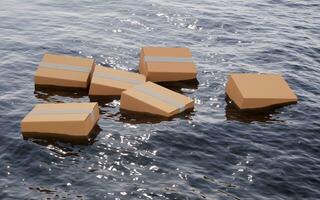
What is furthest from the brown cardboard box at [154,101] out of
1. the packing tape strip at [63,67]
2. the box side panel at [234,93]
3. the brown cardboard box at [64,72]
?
the packing tape strip at [63,67]

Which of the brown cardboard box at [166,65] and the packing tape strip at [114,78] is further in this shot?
the brown cardboard box at [166,65]

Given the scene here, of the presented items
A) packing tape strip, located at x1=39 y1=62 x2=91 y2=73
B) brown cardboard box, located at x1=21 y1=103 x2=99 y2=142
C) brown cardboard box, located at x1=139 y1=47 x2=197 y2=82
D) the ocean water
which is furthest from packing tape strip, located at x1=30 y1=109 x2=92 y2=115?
brown cardboard box, located at x1=139 y1=47 x2=197 y2=82

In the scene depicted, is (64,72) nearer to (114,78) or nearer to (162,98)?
(114,78)

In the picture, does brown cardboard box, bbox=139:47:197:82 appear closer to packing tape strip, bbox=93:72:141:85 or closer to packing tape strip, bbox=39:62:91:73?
packing tape strip, bbox=93:72:141:85

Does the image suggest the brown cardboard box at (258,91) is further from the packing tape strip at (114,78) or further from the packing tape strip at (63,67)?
the packing tape strip at (63,67)

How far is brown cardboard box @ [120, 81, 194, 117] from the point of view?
408 inches

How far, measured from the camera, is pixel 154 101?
1054 centimetres

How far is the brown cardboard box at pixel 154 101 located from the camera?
34.0 ft

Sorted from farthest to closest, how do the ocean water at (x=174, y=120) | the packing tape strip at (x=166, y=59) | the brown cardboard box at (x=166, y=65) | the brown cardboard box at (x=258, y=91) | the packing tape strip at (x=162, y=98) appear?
the packing tape strip at (x=166, y=59) < the brown cardboard box at (x=166, y=65) < the brown cardboard box at (x=258, y=91) < the packing tape strip at (x=162, y=98) < the ocean water at (x=174, y=120)

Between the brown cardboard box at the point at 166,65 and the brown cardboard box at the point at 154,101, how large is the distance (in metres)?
1.23

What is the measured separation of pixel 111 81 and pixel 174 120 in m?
2.08

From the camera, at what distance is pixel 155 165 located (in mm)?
8492

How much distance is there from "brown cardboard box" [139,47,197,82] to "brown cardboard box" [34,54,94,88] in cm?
147

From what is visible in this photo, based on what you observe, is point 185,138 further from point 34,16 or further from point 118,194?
point 34,16
